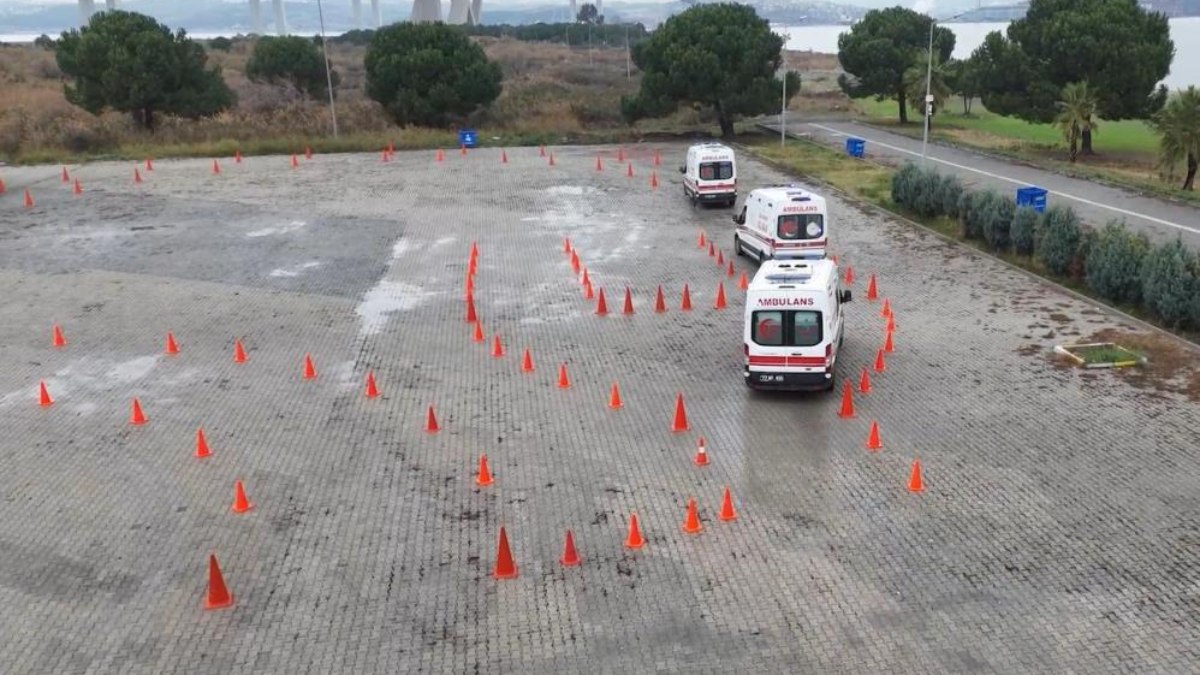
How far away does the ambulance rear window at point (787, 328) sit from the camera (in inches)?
619

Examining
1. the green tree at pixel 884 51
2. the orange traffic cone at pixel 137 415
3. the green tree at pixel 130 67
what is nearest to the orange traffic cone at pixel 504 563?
the orange traffic cone at pixel 137 415

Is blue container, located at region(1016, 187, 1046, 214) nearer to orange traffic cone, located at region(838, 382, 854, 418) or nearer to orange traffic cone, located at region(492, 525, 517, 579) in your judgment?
orange traffic cone, located at region(838, 382, 854, 418)

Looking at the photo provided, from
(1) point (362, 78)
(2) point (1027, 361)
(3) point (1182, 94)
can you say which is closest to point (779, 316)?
(2) point (1027, 361)

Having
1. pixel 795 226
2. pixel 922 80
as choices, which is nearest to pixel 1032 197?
pixel 795 226

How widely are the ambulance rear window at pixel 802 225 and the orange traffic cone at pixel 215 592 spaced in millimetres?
15787

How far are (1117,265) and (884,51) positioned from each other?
40675 mm

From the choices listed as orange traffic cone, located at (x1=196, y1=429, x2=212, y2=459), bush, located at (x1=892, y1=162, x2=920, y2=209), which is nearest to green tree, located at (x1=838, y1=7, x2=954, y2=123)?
bush, located at (x1=892, y1=162, x2=920, y2=209)

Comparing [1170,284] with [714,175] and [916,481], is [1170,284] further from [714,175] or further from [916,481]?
[714,175]

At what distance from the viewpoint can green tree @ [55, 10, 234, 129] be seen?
157ft

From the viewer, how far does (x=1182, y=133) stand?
115 ft

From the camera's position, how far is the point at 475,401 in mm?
16188

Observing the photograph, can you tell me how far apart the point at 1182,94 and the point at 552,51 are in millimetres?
92881

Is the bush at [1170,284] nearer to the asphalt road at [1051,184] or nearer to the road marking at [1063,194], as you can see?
the asphalt road at [1051,184]

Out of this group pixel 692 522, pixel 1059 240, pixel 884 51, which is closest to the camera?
pixel 692 522
